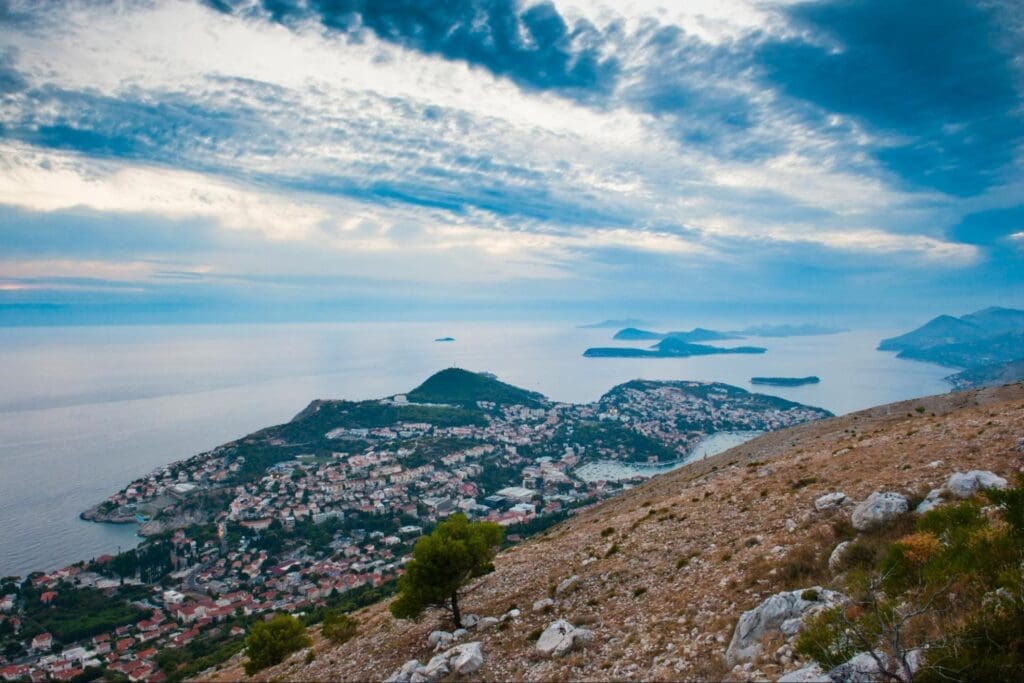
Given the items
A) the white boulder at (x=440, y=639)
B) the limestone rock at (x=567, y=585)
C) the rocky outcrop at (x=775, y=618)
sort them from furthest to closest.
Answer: the limestone rock at (x=567, y=585)
the white boulder at (x=440, y=639)
the rocky outcrop at (x=775, y=618)

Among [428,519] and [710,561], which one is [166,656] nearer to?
[428,519]

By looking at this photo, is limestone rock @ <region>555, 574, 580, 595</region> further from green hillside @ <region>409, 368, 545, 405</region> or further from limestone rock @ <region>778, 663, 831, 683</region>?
green hillside @ <region>409, 368, 545, 405</region>

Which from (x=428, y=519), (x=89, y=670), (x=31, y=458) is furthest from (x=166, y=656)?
(x=31, y=458)

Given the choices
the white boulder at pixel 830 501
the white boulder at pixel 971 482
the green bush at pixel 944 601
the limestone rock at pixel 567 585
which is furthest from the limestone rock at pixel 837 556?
the limestone rock at pixel 567 585

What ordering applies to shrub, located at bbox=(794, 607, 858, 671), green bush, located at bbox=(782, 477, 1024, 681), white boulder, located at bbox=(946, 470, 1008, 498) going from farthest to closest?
1. white boulder, located at bbox=(946, 470, 1008, 498)
2. shrub, located at bbox=(794, 607, 858, 671)
3. green bush, located at bbox=(782, 477, 1024, 681)

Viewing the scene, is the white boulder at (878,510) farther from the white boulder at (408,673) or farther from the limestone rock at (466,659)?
the white boulder at (408,673)

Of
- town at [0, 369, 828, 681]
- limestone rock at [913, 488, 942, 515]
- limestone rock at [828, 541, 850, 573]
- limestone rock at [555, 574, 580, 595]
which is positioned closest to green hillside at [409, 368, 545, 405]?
town at [0, 369, 828, 681]
